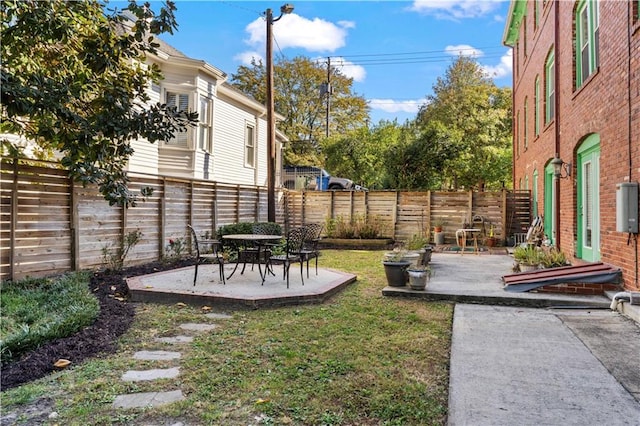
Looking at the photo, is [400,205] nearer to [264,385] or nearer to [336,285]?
[336,285]

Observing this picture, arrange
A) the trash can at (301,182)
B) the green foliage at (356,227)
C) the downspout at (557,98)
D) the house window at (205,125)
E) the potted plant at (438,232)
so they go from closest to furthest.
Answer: the downspout at (557,98), the house window at (205,125), the potted plant at (438,232), the green foliage at (356,227), the trash can at (301,182)

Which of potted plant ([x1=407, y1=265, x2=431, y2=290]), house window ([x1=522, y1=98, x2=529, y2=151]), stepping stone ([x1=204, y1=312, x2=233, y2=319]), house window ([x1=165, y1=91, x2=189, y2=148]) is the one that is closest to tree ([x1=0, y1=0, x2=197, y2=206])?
stepping stone ([x1=204, y1=312, x2=233, y2=319])

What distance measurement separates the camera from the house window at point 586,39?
6.58 metres

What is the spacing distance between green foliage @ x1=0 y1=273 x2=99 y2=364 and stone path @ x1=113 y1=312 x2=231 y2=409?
0.87 meters

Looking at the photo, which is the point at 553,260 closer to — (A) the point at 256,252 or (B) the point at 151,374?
(A) the point at 256,252

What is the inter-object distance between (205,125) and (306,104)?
67.8 feet

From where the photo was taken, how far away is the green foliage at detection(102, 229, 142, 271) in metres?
7.46

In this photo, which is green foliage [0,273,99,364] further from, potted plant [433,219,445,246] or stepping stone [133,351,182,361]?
potted plant [433,219,445,246]

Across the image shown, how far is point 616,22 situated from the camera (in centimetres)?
549

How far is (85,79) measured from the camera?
18.1 feet

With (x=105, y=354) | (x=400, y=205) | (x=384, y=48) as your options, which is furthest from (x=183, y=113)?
(x=384, y=48)

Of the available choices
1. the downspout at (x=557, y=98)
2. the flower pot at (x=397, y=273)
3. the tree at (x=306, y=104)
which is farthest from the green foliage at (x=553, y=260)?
the tree at (x=306, y=104)

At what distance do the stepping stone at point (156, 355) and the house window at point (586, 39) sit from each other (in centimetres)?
719

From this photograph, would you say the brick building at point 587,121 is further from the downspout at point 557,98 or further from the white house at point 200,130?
the white house at point 200,130
